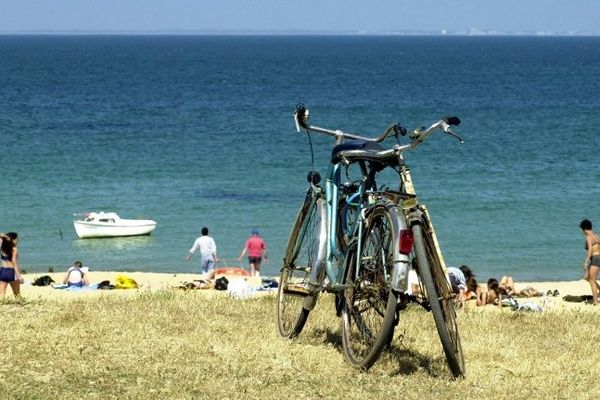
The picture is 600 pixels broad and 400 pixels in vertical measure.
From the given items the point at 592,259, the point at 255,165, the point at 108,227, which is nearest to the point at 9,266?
the point at 592,259

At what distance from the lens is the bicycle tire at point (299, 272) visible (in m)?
9.31

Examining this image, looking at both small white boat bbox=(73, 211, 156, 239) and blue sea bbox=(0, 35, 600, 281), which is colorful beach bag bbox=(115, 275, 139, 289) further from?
small white boat bbox=(73, 211, 156, 239)

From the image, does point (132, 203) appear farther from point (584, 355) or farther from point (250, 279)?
point (584, 355)

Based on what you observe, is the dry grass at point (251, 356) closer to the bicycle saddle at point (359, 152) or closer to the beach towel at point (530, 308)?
the bicycle saddle at point (359, 152)

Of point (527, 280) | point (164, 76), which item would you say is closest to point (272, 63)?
point (164, 76)

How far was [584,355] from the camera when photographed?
911cm

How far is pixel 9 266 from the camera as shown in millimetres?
16422

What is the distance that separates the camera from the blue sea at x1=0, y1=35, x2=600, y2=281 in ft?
97.9

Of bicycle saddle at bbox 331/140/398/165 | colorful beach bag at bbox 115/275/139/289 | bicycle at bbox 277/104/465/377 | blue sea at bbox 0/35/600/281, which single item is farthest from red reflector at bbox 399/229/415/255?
blue sea at bbox 0/35/600/281

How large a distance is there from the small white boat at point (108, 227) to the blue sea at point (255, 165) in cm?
26

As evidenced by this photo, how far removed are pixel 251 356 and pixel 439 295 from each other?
1.50m

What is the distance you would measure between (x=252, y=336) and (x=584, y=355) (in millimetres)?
2626

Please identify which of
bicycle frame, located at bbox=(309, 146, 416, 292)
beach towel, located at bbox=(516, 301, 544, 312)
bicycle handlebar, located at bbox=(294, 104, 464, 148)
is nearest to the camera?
bicycle handlebar, located at bbox=(294, 104, 464, 148)

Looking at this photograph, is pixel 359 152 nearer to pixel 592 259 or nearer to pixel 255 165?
pixel 592 259
